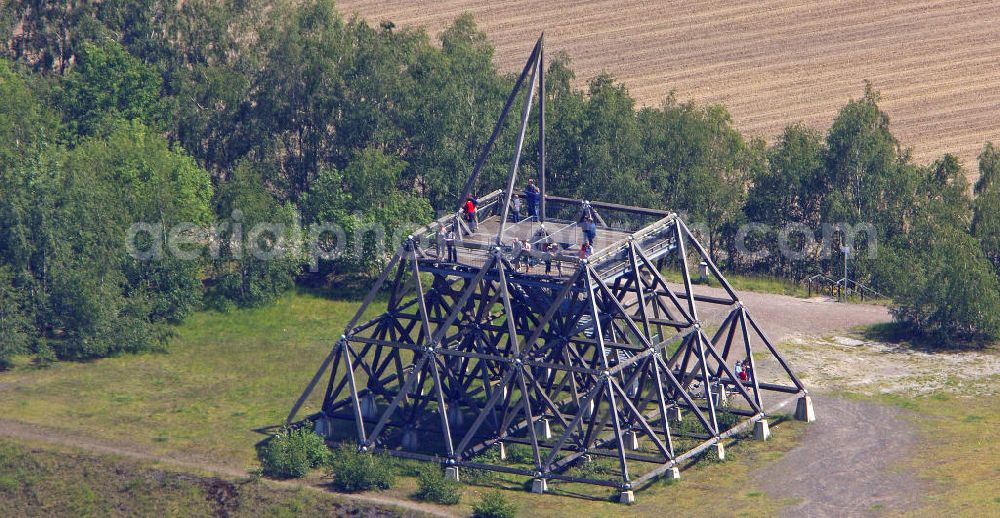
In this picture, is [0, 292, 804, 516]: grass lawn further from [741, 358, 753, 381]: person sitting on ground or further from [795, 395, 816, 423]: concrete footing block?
[741, 358, 753, 381]: person sitting on ground

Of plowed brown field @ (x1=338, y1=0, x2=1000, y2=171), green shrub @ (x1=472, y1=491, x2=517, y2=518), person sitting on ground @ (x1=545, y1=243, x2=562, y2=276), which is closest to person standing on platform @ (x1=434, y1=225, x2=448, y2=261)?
person sitting on ground @ (x1=545, y1=243, x2=562, y2=276)

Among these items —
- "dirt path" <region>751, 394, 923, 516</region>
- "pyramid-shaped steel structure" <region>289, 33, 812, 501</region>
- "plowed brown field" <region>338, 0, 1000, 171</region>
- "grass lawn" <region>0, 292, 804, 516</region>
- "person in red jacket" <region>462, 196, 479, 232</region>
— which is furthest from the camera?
"plowed brown field" <region>338, 0, 1000, 171</region>

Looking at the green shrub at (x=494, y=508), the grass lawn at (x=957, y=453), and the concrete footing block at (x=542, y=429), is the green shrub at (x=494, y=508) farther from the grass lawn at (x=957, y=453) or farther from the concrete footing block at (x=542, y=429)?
the grass lawn at (x=957, y=453)

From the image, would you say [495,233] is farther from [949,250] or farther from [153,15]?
[153,15]

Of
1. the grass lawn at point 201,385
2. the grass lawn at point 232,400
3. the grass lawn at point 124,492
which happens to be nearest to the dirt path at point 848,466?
the grass lawn at point 232,400

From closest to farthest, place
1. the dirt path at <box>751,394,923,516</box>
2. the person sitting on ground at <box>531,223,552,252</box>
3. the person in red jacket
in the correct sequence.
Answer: the dirt path at <box>751,394,923,516</box> < the person sitting on ground at <box>531,223,552,252</box> < the person in red jacket
